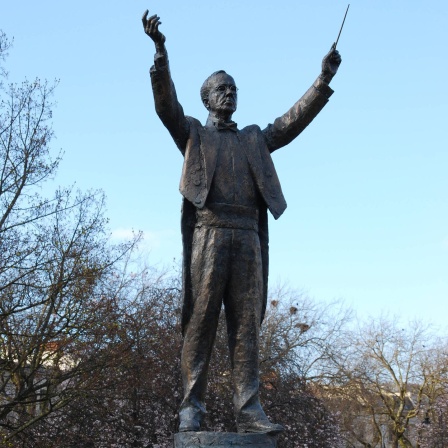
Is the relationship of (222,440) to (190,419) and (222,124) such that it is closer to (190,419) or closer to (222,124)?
(190,419)

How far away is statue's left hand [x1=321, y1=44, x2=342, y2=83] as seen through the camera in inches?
256

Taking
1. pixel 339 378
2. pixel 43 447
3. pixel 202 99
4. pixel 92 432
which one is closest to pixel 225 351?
pixel 92 432

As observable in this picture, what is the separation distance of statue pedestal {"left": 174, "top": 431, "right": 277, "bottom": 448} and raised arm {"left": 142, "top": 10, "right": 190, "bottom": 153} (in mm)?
2337

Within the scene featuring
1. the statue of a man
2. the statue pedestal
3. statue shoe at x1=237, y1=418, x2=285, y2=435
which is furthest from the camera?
the statue of a man

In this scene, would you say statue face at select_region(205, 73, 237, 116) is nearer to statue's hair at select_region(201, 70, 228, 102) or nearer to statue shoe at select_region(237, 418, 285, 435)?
statue's hair at select_region(201, 70, 228, 102)

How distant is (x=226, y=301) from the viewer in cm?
628

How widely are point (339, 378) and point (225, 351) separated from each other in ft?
39.4

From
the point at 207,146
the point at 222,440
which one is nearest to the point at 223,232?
the point at 207,146

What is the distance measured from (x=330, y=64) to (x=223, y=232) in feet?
5.47

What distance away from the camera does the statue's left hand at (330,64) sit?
6.49 m

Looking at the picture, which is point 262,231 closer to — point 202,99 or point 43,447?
point 202,99

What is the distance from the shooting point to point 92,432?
2047cm

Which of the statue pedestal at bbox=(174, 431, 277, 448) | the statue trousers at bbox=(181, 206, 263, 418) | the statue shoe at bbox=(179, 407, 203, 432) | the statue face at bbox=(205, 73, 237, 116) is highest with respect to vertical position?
the statue face at bbox=(205, 73, 237, 116)

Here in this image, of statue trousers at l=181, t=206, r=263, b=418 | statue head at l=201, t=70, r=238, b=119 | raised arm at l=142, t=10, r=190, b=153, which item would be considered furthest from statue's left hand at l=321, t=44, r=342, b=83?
statue trousers at l=181, t=206, r=263, b=418
